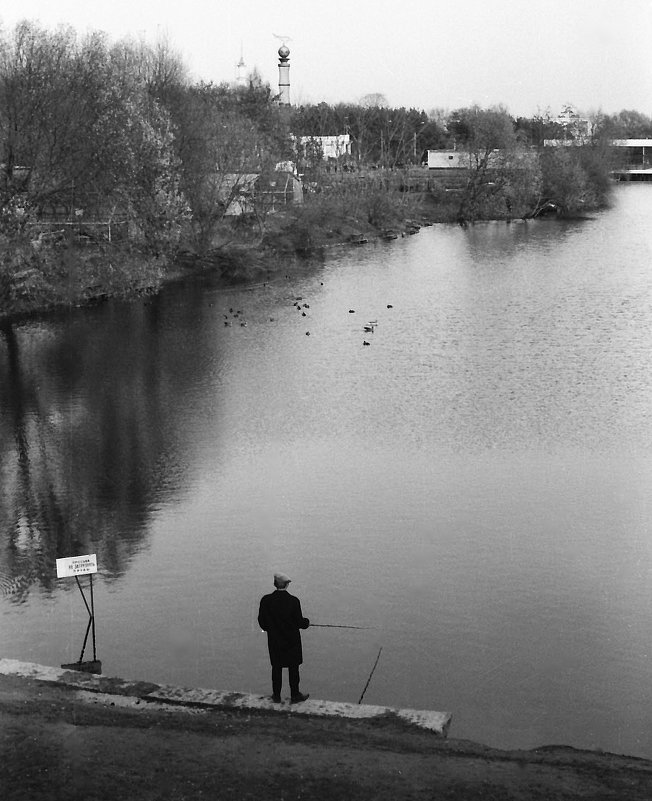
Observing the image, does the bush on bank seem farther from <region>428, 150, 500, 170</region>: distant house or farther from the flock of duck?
<region>428, 150, 500, 170</region>: distant house

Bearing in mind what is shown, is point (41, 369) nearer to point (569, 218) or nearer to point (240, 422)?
point (240, 422)

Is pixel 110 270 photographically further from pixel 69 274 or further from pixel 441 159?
pixel 441 159

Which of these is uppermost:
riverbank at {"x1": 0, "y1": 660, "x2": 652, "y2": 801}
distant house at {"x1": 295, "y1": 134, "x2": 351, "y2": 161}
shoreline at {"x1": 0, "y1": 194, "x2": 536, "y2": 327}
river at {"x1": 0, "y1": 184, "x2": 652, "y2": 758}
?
distant house at {"x1": 295, "y1": 134, "x2": 351, "y2": 161}

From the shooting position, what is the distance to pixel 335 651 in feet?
48.2

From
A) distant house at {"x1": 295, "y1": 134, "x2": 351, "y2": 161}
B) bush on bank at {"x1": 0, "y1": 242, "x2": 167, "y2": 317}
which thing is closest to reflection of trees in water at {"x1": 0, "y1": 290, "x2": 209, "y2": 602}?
bush on bank at {"x1": 0, "y1": 242, "x2": 167, "y2": 317}

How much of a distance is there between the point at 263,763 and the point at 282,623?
237 cm

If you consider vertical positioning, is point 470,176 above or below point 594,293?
above

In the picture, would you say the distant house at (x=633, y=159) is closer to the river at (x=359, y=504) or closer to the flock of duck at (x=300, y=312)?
the flock of duck at (x=300, y=312)

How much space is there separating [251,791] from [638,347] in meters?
29.9

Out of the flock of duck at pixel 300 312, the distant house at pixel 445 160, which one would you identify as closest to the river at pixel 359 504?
the flock of duck at pixel 300 312

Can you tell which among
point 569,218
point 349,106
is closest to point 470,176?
point 569,218

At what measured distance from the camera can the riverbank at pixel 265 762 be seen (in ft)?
30.8

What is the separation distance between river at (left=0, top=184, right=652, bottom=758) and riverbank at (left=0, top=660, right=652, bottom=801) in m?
1.80

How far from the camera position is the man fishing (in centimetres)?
1204
